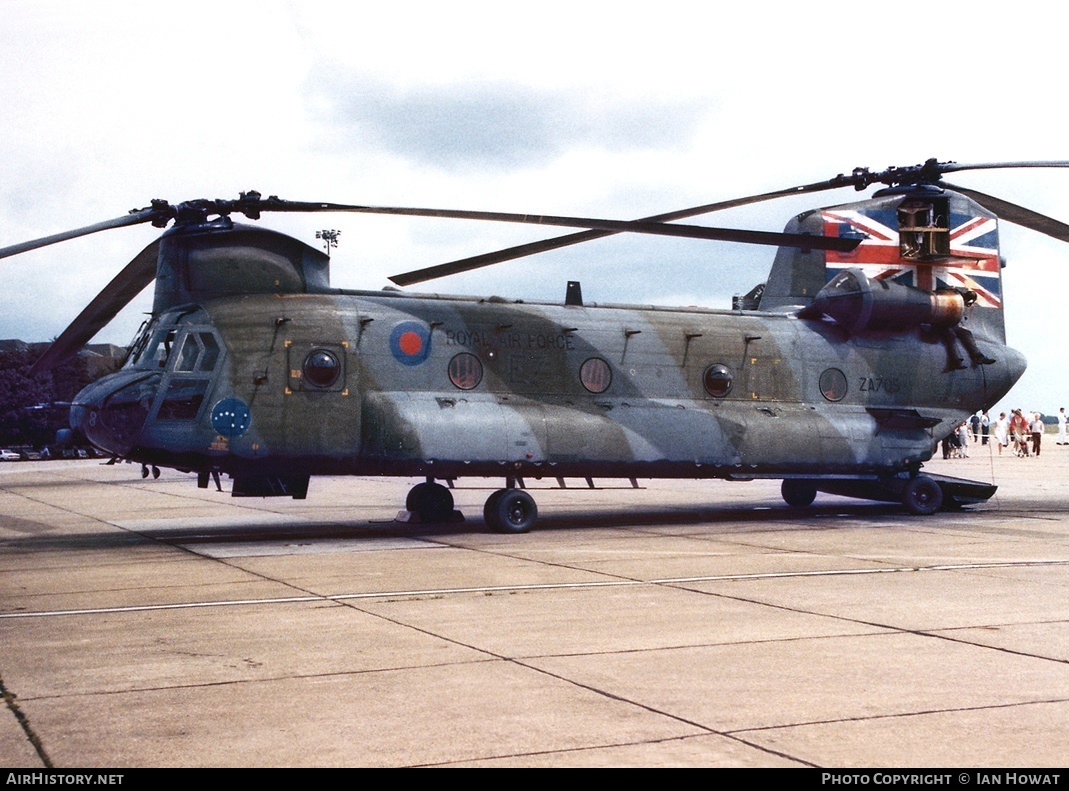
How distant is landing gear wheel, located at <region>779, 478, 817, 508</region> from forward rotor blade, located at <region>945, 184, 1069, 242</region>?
609 centimetres

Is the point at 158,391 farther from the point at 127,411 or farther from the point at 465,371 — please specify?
the point at 465,371

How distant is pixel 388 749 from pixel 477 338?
41.1 feet

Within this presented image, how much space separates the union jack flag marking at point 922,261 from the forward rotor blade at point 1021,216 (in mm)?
686

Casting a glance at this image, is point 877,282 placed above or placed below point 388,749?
above

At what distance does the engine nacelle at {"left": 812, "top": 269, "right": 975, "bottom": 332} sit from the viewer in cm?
1998

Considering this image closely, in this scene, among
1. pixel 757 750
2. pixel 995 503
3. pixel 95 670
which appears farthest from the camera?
pixel 995 503

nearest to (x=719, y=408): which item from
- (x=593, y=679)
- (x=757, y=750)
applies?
(x=593, y=679)

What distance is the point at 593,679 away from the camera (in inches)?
270

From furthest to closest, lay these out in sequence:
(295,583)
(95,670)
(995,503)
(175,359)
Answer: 1. (995,503)
2. (175,359)
3. (295,583)
4. (95,670)

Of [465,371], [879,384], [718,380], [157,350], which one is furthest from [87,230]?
[879,384]

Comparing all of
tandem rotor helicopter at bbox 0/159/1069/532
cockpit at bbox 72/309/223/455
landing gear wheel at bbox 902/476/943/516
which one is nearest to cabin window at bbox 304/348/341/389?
tandem rotor helicopter at bbox 0/159/1069/532

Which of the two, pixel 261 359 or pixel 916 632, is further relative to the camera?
pixel 261 359

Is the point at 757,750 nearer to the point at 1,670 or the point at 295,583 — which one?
the point at 1,670

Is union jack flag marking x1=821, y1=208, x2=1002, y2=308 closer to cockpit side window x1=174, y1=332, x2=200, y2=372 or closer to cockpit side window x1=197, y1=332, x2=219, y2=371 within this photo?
cockpit side window x1=197, y1=332, x2=219, y2=371
